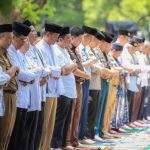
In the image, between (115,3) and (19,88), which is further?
(115,3)

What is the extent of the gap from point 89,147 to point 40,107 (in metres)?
2.94

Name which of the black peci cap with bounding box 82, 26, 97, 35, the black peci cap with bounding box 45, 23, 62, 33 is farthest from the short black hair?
the black peci cap with bounding box 45, 23, 62, 33

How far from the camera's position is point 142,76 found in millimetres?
18531

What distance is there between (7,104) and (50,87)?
1.80m

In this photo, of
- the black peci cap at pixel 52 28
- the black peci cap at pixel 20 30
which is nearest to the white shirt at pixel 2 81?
the black peci cap at pixel 20 30

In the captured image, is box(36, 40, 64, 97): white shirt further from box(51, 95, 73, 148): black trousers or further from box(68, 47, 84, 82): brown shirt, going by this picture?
box(68, 47, 84, 82): brown shirt

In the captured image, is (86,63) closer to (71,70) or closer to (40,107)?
(71,70)

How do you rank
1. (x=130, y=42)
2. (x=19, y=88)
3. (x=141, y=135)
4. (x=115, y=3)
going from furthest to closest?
(x=115, y=3) → (x=130, y=42) → (x=141, y=135) → (x=19, y=88)

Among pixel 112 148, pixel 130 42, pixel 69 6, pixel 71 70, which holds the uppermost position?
pixel 69 6

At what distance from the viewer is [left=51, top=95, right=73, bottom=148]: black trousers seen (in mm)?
12438

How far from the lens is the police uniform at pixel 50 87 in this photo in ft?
38.0

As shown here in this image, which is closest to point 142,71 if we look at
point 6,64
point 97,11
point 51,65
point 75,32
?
point 75,32

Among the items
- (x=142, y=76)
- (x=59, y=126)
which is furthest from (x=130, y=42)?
(x=59, y=126)

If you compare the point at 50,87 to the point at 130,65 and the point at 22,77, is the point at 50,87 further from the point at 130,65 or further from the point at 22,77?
the point at 130,65
